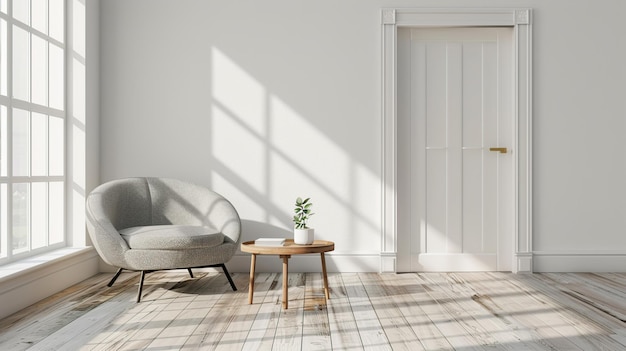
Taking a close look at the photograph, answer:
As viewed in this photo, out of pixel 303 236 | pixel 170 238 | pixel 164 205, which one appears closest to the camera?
pixel 303 236

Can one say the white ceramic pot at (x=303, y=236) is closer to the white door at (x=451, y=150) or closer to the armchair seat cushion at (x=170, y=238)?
the armchair seat cushion at (x=170, y=238)

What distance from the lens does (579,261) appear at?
4.91 meters

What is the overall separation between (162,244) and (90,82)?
1.66 m

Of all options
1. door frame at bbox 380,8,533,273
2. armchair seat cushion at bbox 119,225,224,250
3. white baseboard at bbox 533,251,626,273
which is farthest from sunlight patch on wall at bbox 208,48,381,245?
white baseboard at bbox 533,251,626,273

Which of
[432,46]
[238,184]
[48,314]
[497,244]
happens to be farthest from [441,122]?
[48,314]

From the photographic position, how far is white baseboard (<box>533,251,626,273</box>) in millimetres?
4898

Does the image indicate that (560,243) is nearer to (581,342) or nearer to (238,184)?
(581,342)

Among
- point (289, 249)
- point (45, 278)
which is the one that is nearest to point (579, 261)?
point (289, 249)

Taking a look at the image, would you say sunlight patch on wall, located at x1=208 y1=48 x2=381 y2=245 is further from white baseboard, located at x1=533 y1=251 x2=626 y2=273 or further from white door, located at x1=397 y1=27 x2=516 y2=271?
white baseboard, located at x1=533 y1=251 x2=626 y2=273

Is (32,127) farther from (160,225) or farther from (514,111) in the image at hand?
(514,111)

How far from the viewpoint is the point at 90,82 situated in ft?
15.4

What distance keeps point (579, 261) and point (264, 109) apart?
9.41 ft

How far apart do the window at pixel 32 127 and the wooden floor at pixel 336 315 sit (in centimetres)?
48

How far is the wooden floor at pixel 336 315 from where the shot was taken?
2828 mm
